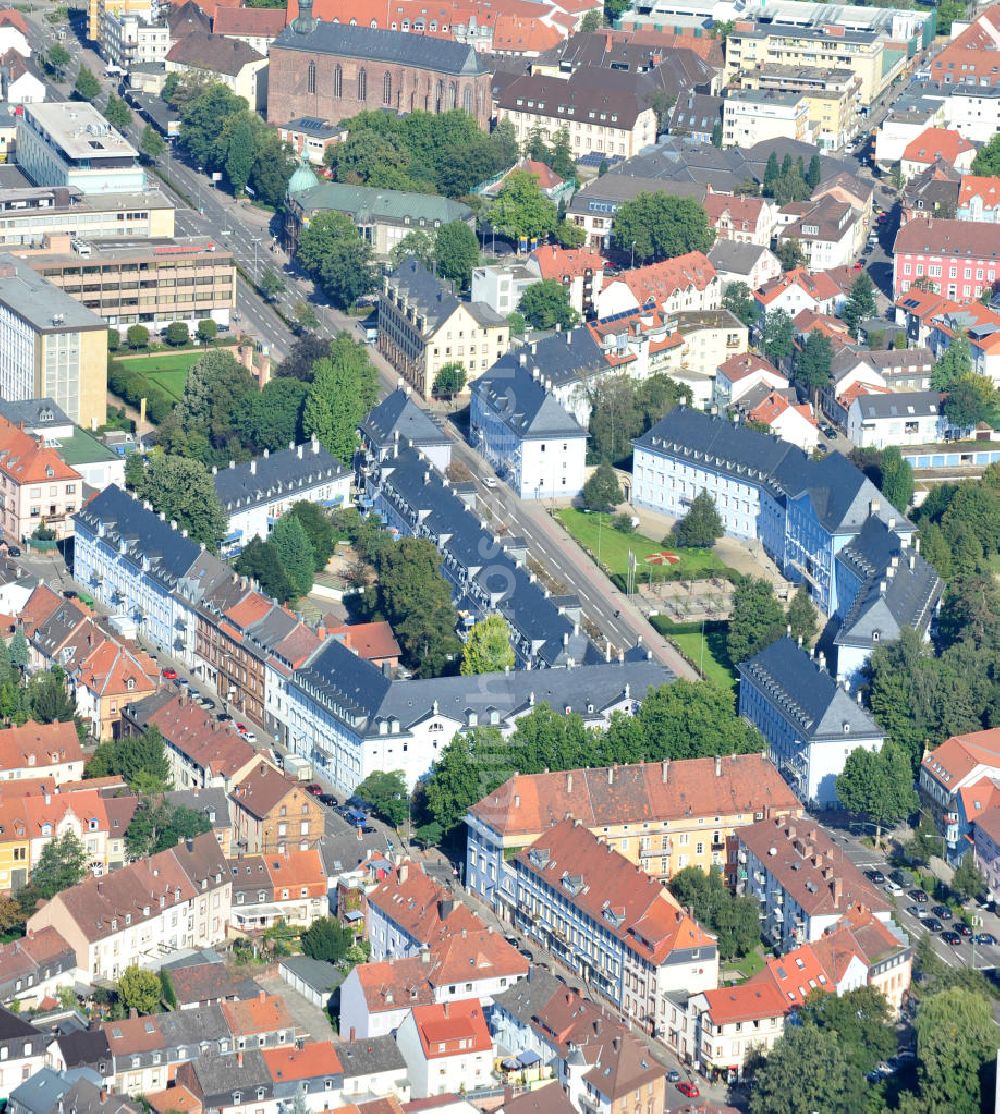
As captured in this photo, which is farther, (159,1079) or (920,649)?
(920,649)

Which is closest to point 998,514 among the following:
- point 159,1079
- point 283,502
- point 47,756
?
point 283,502

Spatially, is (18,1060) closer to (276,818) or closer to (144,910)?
(144,910)

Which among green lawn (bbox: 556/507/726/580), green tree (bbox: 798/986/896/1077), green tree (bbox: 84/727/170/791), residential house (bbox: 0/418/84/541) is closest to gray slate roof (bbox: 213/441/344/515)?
residential house (bbox: 0/418/84/541)

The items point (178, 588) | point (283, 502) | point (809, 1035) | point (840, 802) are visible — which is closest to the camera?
point (809, 1035)

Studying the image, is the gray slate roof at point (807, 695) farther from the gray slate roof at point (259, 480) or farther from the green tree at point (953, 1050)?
the gray slate roof at point (259, 480)

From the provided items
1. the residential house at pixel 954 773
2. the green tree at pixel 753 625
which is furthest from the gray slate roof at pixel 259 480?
the residential house at pixel 954 773

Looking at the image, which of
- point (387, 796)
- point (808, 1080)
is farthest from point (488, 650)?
point (808, 1080)

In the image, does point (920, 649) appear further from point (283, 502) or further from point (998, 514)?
point (283, 502)

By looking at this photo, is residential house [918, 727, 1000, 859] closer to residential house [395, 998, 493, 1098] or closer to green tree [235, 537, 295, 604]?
residential house [395, 998, 493, 1098]
